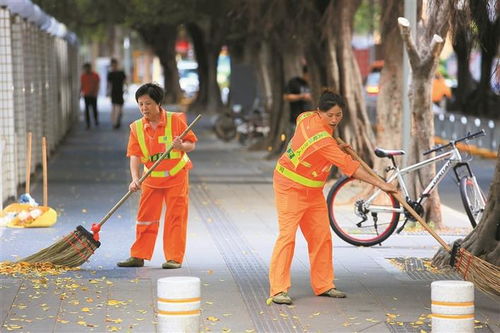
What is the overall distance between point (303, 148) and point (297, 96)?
45.2 ft

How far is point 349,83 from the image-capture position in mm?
19344

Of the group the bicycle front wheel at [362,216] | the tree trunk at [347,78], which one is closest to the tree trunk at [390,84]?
the tree trunk at [347,78]

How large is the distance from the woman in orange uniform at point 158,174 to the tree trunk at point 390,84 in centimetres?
662

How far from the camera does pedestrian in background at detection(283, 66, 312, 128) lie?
74.5ft

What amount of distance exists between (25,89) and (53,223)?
523cm

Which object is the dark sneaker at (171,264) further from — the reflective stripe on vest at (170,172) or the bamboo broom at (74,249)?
the reflective stripe on vest at (170,172)

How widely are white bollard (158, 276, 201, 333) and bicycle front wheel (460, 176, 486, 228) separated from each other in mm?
6359

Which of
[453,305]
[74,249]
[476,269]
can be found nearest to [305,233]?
[476,269]

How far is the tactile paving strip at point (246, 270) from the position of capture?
844 centimetres

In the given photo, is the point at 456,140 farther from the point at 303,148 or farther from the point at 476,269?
the point at 303,148

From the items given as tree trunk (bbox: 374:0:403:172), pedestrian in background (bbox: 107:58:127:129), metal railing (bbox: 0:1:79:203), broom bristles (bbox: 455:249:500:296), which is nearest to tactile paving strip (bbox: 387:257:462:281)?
broom bristles (bbox: 455:249:500:296)

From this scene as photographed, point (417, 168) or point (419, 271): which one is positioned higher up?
point (417, 168)

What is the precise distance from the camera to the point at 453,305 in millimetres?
6891

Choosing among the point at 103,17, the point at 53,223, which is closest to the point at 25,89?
the point at 53,223
